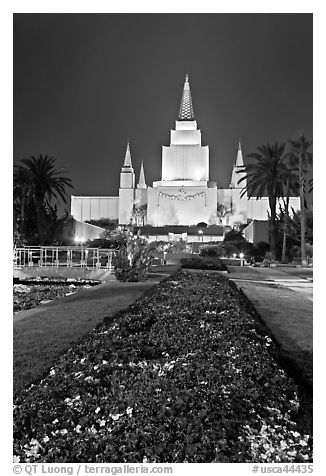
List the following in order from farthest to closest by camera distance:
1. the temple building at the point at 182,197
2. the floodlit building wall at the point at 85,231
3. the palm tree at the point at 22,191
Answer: the temple building at the point at 182,197 < the floodlit building wall at the point at 85,231 < the palm tree at the point at 22,191

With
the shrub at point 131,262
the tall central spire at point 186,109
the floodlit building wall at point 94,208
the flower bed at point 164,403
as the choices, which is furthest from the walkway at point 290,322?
the tall central spire at point 186,109

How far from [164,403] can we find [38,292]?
9902mm

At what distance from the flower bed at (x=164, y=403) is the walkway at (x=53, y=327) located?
0.92 ft

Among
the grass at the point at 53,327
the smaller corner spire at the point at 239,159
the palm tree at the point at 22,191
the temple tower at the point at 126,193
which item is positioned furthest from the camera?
the temple tower at the point at 126,193

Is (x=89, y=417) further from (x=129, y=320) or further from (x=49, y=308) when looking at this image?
(x=49, y=308)

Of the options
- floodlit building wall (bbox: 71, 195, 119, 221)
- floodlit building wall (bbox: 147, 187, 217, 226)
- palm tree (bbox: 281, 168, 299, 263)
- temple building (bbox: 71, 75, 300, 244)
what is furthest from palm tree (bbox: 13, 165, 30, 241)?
floodlit building wall (bbox: 71, 195, 119, 221)

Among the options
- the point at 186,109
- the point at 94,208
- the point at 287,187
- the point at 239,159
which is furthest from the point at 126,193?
the point at 287,187

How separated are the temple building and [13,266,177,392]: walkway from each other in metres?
75.9

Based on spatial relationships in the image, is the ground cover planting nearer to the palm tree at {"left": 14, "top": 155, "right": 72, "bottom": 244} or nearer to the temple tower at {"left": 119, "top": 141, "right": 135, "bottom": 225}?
the palm tree at {"left": 14, "top": 155, "right": 72, "bottom": 244}

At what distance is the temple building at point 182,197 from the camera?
8881 centimetres

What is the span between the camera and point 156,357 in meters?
5.02

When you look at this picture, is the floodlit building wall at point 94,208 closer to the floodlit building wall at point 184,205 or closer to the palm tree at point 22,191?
the floodlit building wall at point 184,205
